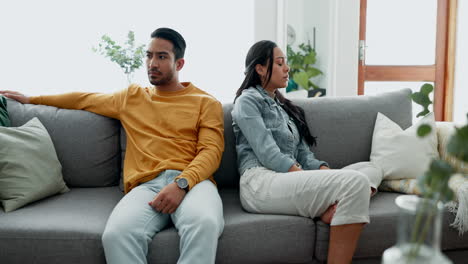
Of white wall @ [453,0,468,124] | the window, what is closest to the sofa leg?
the window

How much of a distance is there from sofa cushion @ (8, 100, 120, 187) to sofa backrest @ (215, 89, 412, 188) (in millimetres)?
539

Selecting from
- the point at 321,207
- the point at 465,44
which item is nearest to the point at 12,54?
the point at 321,207

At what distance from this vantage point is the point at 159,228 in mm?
1573

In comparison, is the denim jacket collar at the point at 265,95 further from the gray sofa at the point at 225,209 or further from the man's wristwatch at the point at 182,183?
the man's wristwatch at the point at 182,183

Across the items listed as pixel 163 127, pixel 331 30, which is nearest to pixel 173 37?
pixel 163 127

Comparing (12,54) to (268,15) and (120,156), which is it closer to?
(120,156)

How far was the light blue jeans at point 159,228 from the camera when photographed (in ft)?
4.66

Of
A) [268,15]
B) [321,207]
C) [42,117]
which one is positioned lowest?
[321,207]

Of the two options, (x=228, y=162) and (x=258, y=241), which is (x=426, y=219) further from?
(x=228, y=162)

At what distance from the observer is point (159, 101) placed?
1.97 metres

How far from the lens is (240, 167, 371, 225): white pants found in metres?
1.55

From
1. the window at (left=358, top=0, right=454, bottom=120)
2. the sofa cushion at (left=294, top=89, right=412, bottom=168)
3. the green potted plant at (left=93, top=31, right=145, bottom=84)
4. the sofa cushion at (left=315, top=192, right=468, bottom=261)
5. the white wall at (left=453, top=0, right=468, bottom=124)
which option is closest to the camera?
the sofa cushion at (left=315, top=192, right=468, bottom=261)

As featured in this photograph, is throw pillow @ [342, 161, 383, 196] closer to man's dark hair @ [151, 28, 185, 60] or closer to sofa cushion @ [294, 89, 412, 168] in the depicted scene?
sofa cushion @ [294, 89, 412, 168]

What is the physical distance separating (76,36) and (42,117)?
140 centimetres
